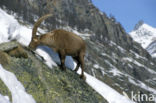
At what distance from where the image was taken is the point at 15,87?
566 centimetres

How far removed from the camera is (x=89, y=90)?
898cm

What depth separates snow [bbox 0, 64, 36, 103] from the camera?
5.32 metres

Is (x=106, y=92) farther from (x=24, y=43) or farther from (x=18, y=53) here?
(x=18, y=53)

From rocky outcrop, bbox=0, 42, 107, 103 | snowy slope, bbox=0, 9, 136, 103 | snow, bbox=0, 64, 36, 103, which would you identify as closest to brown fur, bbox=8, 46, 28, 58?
rocky outcrop, bbox=0, 42, 107, 103

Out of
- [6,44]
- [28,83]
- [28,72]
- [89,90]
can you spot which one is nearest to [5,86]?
[28,83]

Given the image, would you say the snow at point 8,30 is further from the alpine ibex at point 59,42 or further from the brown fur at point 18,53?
the brown fur at point 18,53

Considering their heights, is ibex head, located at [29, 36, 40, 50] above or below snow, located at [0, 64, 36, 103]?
above

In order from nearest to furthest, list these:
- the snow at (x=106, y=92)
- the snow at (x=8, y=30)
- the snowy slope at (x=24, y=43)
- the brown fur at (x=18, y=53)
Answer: the snowy slope at (x=24, y=43) → the brown fur at (x=18, y=53) → the snow at (x=8, y=30) → the snow at (x=106, y=92)

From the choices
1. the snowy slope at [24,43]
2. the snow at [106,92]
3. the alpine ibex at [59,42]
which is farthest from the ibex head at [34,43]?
the snow at [106,92]

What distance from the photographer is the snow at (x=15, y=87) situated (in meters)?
5.32

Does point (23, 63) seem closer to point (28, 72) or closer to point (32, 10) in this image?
point (28, 72)

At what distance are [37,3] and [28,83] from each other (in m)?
184

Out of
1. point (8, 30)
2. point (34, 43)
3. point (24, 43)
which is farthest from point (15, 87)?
point (24, 43)

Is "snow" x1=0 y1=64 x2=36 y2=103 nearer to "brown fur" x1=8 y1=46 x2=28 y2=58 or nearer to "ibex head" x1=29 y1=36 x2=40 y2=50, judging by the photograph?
"brown fur" x1=8 y1=46 x2=28 y2=58
